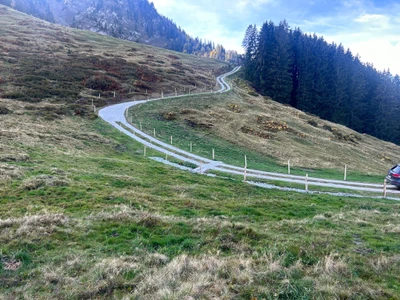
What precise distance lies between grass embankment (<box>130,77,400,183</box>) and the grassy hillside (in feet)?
48.7

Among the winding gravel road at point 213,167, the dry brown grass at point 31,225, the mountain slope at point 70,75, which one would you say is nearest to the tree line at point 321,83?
the mountain slope at point 70,75

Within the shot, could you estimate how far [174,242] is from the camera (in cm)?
938

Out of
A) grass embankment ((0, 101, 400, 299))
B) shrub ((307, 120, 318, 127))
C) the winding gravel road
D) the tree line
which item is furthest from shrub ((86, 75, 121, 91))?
the tree line

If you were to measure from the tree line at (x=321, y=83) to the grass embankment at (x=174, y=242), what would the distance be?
71.3 meters

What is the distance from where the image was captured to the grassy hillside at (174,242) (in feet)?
21.4

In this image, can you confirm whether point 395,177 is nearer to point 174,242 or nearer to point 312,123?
point 174,242

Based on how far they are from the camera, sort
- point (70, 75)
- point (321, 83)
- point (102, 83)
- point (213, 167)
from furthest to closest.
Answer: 1. point (321, 83)
2. point (102, 83)
3. point (70, 75)
4. point (213, 167)

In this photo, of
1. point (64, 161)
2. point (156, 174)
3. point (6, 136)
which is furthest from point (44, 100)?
point (156, 174)

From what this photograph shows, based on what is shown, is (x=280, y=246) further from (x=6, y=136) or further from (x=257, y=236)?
(x=6, y=136)

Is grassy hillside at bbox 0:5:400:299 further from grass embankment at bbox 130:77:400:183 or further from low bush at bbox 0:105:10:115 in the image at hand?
low bush at bbox 0:105:10:115

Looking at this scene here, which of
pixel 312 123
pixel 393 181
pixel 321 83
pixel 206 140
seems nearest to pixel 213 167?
pixel 206 140

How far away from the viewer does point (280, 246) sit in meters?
8.86

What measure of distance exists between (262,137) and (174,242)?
34.3 meters

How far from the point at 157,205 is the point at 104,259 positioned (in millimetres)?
5700
